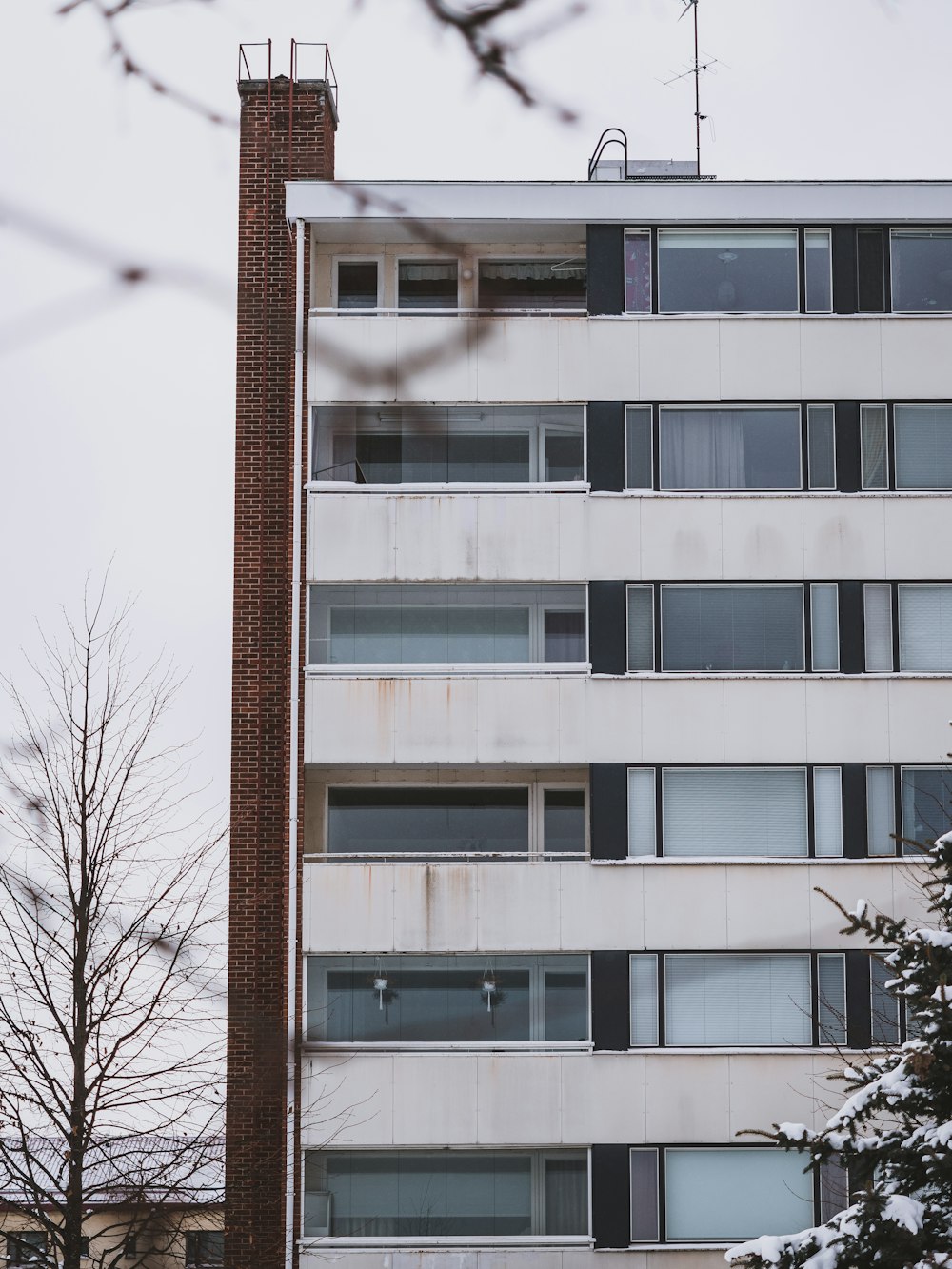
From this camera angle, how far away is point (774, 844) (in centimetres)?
2091

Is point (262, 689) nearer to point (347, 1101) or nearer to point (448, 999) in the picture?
point (448, 999)

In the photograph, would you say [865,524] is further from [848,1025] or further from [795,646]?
[848,1025]

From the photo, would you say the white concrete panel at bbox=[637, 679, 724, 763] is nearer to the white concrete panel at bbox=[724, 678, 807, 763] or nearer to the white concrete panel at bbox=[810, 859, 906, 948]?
the white concrete panel at bbox=[724, 678, 807, 763]

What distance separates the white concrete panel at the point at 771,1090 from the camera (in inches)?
792

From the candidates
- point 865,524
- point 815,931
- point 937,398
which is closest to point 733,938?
point 815,931

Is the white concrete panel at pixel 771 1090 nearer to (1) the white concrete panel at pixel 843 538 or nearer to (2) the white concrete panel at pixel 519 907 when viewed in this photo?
(2) the white concrete panel at pixel 519 907

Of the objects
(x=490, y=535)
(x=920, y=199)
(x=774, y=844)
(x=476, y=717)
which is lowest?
(x=774, y=844)

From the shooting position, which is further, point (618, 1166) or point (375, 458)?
point (375, 458)

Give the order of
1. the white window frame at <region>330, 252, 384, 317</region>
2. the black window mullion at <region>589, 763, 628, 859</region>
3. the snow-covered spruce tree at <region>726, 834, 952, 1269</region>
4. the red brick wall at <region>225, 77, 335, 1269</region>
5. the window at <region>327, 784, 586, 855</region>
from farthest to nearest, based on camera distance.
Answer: the white window frame at <region>330, 252, 384, 317</region>
the window at <region>327, 784, 586, 855</region>
the black window mullion at <region>589, 763, 628, 859</region>
the red brick wall at <region>225, 77, 335, 1269</region>
the snow-covered spruce tree at <region>726, 834, 952, 1269</region>

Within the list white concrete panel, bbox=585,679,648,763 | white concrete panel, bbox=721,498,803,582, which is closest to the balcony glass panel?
white concrete panel, bbox=721,498,803,582

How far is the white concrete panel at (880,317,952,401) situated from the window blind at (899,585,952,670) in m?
2.68

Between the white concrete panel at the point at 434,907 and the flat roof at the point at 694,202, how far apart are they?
338 inches

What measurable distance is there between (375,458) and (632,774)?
5.53 metres

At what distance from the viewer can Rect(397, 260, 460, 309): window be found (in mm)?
22719
